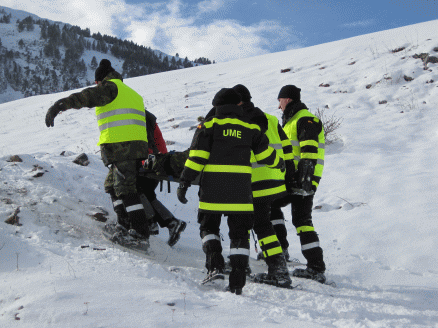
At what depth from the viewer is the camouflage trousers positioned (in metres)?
3.60

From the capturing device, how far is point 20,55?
122 m

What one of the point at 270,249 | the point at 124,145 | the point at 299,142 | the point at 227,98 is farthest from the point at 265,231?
the point at 124,145

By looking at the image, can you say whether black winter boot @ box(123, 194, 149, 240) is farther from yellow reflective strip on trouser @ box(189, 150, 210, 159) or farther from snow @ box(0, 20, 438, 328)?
yellow reflective strip on trouser @ box(189, 150, 210, 159)

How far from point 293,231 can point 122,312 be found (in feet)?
12.8

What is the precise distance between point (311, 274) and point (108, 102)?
286cm

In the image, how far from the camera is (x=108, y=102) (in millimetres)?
3463

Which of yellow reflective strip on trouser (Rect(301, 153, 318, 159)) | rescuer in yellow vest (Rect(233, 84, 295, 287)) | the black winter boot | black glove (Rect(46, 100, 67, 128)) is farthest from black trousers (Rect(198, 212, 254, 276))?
black glove (Rect(46, 100, 67, 128))

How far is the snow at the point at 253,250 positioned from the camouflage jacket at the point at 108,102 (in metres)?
0.96

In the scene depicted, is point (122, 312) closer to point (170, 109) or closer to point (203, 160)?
point (203, 160)

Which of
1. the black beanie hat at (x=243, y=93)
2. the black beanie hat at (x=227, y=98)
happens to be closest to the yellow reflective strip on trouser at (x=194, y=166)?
the black beanie hat at (x=227, y=98)

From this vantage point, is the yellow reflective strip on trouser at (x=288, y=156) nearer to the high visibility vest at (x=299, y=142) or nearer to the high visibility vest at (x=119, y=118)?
the high visibility vest at (x=299, y=142)

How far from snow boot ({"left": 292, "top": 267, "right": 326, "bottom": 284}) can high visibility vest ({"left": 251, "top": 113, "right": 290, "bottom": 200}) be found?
940 mm

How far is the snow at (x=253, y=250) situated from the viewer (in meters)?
2.04

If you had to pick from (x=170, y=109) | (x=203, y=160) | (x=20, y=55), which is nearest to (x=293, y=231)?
(x=203, y=160)
